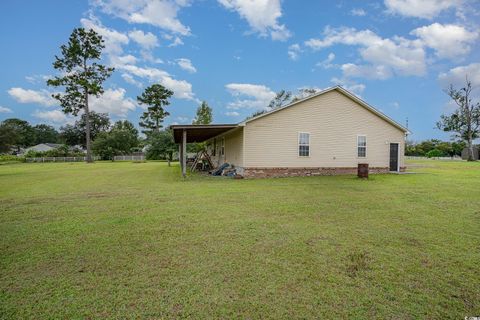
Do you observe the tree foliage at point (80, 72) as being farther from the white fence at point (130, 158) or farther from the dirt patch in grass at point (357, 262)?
the dirt patch in grass at point (357, 262)

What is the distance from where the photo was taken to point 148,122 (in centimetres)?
5125

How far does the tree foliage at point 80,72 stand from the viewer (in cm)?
3619

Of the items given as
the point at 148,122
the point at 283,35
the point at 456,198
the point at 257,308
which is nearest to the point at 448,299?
the point at 257,308

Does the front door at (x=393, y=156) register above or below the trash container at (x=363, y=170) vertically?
above

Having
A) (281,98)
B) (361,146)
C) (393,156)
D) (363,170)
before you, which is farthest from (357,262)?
(281,98)

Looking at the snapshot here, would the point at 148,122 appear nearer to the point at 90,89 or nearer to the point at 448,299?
the point at 90,89

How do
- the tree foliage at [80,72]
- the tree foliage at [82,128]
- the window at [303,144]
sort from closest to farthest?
the window at [303,144], the tree foliage at [80,72], the tree foliage at [82,128]

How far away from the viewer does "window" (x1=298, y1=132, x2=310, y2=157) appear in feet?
49.2

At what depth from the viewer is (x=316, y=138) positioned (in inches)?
602

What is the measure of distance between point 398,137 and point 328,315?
17.6m

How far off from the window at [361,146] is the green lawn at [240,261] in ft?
30.6

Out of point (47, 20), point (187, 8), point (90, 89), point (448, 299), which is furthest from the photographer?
point (90, 89)

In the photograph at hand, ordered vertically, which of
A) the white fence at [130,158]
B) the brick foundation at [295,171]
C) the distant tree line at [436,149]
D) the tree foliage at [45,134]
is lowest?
the brick foundation at [295,171]

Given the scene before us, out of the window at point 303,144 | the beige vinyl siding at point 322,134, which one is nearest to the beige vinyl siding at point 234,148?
the beige vinyl siding at point 322,134
